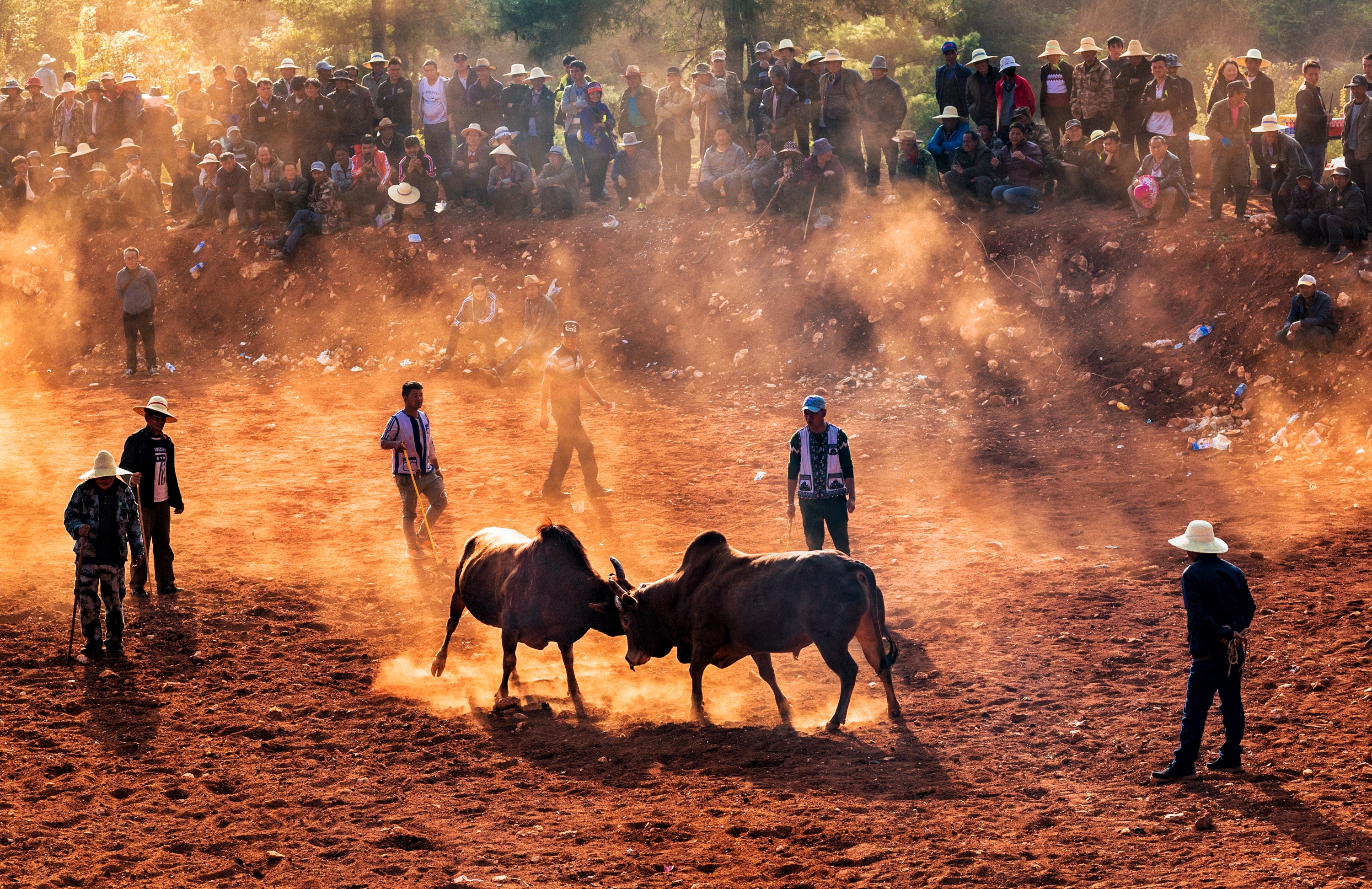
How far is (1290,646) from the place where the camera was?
10250mm

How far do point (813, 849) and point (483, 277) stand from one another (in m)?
19.1

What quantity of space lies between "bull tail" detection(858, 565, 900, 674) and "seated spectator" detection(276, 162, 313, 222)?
20048mm

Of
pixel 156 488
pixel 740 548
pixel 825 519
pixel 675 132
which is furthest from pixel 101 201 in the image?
pixel 825 519

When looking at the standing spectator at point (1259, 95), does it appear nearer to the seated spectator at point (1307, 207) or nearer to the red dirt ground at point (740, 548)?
the red dirt ground at point (740, 548)

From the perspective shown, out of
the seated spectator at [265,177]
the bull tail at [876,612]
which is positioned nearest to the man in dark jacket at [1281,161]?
the bull tail at [876,612]

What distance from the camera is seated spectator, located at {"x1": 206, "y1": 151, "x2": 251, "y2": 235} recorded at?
26406mm

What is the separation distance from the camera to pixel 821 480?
37.2 feet

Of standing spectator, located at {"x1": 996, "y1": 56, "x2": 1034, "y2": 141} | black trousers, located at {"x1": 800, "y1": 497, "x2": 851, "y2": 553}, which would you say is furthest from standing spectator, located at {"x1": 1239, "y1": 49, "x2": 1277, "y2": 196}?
black trousers, located at {"x1": 800, "y1": 497, "x2": 851, "y2": 553}

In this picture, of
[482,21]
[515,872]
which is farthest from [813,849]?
[482,21]

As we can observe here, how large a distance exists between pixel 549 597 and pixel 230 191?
784 inches

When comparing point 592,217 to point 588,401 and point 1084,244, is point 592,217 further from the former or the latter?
point 1084,244

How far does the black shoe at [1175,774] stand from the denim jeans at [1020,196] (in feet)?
46.9

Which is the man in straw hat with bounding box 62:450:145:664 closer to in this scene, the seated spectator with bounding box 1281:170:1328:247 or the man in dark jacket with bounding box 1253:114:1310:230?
the seated spectator with bounding box 1281:170:1328:247

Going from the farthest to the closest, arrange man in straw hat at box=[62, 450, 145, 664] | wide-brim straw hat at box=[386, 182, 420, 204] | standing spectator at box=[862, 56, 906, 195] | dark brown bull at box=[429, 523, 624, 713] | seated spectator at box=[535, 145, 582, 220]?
wide-brim straw hat at box=[386, 182, 420, 204] < seated spectator at box=[535, 145, 582, 220] < standing spectator at box=[862, 56, 906, 195] < man in straw hat at box=[62, 450, 145, 664] < dark brown bull at box=[429, 523, 624, 713]
